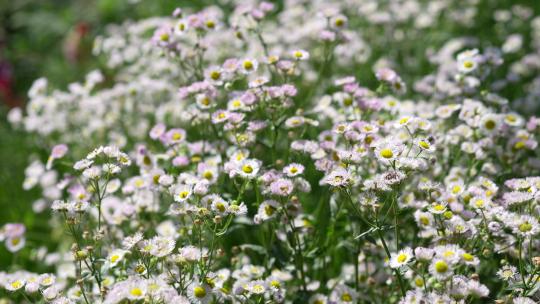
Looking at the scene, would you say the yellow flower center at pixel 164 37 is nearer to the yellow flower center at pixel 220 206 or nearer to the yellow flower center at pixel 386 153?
the yellow flower center at pixel 220 206

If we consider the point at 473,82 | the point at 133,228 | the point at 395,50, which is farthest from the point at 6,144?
the point at 473,82

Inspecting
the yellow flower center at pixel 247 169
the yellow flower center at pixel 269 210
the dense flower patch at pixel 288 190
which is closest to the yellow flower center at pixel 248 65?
the dense flower patch at pixel 288 190

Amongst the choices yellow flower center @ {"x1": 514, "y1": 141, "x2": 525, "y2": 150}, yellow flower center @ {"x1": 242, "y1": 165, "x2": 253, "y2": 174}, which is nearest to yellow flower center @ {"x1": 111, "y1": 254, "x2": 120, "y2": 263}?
yellow flower center @ {"x1": 242, "y1": 165, "x2": 253, "y2": 174}

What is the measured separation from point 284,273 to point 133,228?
82 centimetres

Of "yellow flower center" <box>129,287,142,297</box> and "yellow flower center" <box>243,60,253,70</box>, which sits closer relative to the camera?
"yellow flower center" <box>129,287,142,297</box>

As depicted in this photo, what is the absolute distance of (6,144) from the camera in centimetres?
520

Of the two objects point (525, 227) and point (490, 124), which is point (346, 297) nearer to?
point (525, 227)

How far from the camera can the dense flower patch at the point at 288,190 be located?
222 centimetres

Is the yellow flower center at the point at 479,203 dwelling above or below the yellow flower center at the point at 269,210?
below

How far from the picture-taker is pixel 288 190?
235 cm

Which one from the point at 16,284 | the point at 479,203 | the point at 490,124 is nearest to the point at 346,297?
the point at 479,203

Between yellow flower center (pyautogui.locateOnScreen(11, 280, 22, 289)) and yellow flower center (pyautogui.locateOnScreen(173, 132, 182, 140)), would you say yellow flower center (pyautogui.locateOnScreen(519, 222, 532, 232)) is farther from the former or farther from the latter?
yellow flower center (pyautogui.locateOnScreen(11, 280, 22, 289))

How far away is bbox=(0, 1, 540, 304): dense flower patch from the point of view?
87.4 inches

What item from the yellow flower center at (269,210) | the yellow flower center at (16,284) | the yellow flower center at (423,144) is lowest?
the yellow flower center at (269,210)
